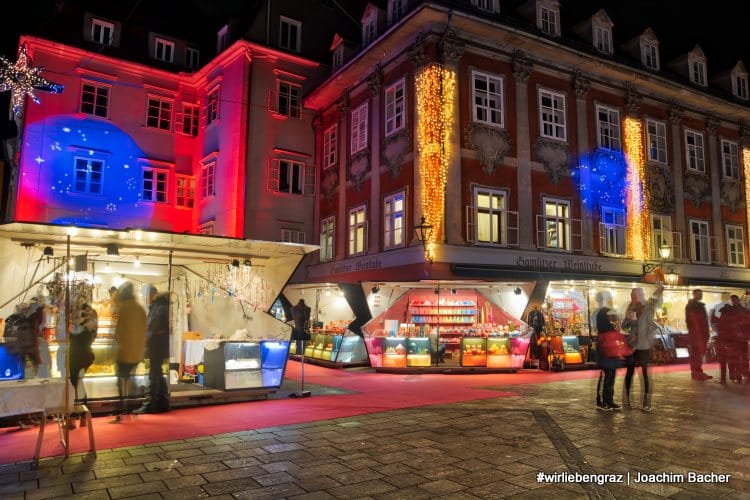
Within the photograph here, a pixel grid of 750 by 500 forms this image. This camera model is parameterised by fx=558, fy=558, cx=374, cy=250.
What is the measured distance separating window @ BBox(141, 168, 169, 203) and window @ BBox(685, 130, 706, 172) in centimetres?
2366

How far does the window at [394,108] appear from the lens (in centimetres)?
1953

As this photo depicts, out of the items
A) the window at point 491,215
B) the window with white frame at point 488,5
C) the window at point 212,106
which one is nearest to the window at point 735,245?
the window at point 491,215

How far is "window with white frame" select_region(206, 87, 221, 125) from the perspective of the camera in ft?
84.3

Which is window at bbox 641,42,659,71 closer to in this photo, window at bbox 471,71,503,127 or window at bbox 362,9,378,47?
window at bbox 471,71,503,127

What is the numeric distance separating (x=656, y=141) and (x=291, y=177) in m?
15.6

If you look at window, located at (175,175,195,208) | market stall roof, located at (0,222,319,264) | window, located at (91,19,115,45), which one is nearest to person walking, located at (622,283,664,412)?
market stall roof, located at (0,222,319,264)

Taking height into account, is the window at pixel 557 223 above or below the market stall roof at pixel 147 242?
above

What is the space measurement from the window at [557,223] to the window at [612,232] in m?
1.70

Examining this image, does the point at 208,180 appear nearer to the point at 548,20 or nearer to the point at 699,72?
the point at 548,20

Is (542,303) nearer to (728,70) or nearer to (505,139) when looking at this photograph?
(505,139)

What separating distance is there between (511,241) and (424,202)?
3.54m

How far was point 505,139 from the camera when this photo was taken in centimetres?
1939

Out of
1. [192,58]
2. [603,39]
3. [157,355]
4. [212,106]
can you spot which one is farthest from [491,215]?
[192,58]

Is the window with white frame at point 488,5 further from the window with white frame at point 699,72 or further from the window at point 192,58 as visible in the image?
the window at point 192,58
